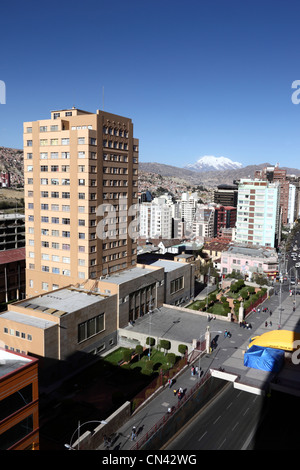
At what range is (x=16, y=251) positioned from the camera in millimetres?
80625

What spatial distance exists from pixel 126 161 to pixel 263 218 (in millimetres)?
72249

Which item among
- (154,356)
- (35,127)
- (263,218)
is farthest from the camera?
(263,218)

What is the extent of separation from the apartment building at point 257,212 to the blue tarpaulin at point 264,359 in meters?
78.5

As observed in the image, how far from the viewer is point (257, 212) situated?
421 feet

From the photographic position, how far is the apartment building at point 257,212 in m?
126

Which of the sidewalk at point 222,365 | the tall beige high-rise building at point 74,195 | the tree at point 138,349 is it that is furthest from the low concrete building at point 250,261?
the tree at point 138,349

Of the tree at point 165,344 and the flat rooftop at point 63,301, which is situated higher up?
the flat rooftop at point 63,301

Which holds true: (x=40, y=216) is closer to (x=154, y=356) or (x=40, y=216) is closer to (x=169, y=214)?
(x=154, y=356)

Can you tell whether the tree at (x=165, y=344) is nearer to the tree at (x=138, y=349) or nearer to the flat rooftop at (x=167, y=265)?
the tree at (x=138, y=349)

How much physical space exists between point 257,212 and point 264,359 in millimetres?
82916

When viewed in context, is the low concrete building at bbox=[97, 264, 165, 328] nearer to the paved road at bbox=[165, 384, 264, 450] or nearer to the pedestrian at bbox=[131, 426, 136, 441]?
the paved road at bbox=[165, 384, 264, 450]

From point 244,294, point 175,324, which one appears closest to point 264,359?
point 175,324

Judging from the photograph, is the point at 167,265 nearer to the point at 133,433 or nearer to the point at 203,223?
the point at 133,433
